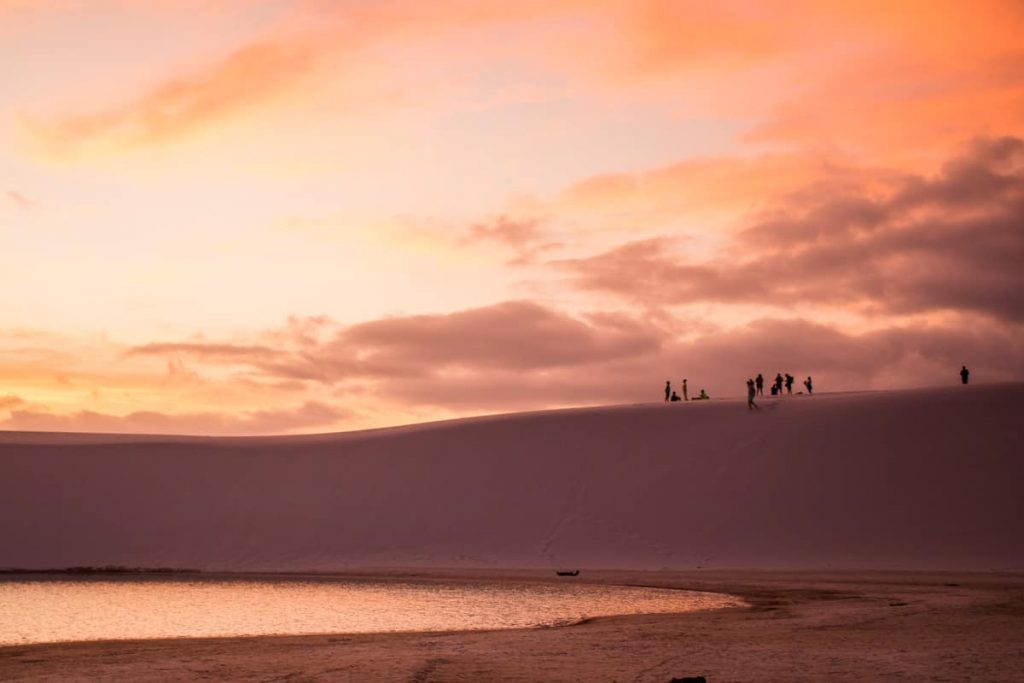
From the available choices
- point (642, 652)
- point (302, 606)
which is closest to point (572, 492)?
point (302, 606)

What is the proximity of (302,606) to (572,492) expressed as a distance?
17477 millimetres

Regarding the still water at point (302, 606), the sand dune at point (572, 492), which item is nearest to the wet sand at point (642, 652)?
the still water at point (302, 606)

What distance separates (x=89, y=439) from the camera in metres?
52.0

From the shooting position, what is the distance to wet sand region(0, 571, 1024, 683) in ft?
37.7

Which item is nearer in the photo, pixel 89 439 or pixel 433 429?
pixel 433 429

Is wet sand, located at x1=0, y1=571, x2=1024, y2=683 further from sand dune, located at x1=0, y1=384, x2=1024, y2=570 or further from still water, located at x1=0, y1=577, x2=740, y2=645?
sand dune, located at x1=0, y1=384, x2=1024, y2=570

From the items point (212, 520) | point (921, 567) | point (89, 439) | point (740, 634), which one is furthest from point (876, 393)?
point (89, 439)

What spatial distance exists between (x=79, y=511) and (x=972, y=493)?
106 feet

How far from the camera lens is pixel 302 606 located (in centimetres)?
2280

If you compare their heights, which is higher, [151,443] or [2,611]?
[151,443]

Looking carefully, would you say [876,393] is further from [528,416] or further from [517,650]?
[517,650]

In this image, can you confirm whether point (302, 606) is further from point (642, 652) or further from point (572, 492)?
point (572, 492)

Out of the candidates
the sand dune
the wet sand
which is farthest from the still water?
the sand dune

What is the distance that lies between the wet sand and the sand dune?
13.6m
